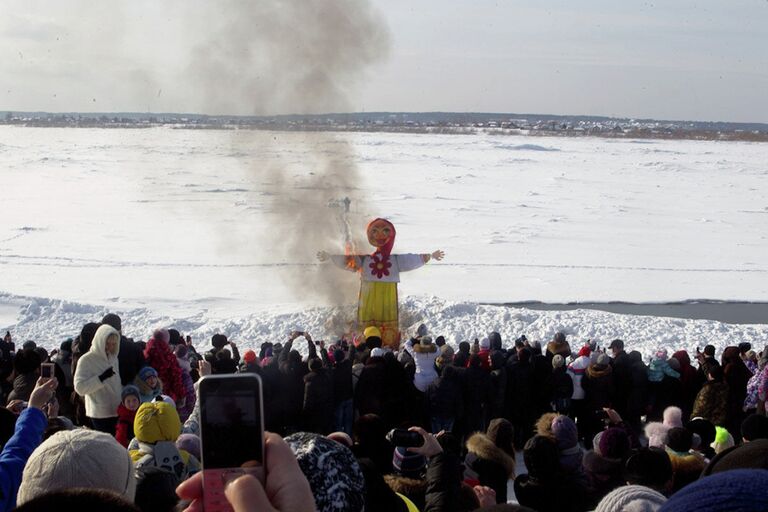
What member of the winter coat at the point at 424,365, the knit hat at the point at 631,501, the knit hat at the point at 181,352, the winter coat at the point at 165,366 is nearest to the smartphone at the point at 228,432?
the knit hat at the point at 631,501

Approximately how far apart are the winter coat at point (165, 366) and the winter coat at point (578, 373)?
11.6 feet

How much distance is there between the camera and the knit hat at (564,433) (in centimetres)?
434

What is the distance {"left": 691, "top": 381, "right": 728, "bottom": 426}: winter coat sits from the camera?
6.79 metres

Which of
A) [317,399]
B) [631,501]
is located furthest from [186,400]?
[631,501]

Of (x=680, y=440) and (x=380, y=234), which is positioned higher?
(x=380, y=234)

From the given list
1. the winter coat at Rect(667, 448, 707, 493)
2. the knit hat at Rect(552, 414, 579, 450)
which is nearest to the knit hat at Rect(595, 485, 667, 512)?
the winter coat at Rect(667, 448, 707, 493)

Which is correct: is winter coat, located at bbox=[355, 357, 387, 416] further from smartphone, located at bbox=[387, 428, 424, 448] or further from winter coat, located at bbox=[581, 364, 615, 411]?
smartphone, located at bbox=[387, 428, 424, 448]

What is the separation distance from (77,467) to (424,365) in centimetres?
501

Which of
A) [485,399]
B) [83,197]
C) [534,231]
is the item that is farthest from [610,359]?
[83,197]

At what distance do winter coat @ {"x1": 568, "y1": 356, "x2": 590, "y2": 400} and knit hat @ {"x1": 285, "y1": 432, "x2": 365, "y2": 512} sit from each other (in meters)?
5.53

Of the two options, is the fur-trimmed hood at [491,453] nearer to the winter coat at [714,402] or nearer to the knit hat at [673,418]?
A: the knit hat at [673,418]

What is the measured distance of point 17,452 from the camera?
2.85 meters

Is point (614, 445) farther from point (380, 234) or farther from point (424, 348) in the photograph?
point (380, 234)

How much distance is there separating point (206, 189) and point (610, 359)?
2308cm
